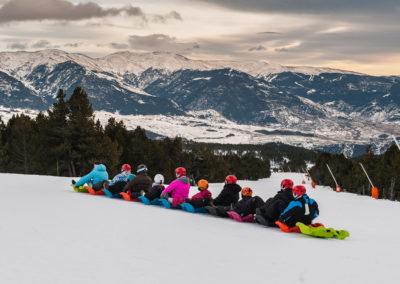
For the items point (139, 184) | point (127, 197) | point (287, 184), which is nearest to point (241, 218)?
point (287, 184)

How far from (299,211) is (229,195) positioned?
3626 mm

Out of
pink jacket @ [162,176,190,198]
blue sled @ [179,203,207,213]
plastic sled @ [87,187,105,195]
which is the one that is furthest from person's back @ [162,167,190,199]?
plastic sled @ [87,187,105,195]

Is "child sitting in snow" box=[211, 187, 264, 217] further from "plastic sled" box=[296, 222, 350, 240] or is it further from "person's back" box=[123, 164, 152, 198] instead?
"person's back" box=[123, 164, 152, 198]

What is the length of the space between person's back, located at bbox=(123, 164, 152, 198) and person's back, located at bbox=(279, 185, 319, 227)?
7.71 meters

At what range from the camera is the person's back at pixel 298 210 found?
13711 mm

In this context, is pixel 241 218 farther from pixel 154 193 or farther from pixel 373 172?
pixel 373 172

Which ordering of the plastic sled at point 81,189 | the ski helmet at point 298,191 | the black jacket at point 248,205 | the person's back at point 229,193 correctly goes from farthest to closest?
the plastic sled at point 81,189 → the person's back at point 229,193 → the black jacket at point 248,205 → the ski helmet at point 298,191

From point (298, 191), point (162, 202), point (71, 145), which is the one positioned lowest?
point (71, 145)

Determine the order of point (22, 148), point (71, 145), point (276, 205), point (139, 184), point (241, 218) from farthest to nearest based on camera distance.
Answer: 1. point (22, 148)
2. point (71, 145)
3. point (139, 184)
4. point (241, 218)
5. point (276, 205)

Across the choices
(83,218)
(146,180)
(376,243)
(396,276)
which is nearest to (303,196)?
(376,243)

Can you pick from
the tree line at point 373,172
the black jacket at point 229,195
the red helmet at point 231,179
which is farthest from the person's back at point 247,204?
the tree line at point 373,172

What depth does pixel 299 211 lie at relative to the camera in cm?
1374

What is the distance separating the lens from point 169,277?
8070 millimetres

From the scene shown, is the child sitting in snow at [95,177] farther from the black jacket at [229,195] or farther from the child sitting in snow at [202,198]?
the black jacket at [229,195]
